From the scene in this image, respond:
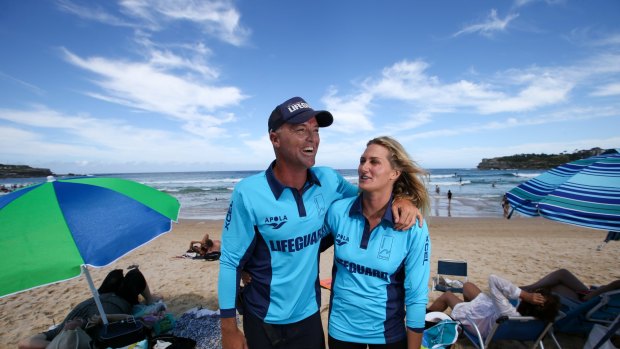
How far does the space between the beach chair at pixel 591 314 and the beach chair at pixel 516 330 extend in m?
0.57

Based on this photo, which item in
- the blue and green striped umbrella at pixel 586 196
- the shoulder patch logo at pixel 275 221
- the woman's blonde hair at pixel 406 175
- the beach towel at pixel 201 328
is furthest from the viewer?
the beach towel at pixel 201 328

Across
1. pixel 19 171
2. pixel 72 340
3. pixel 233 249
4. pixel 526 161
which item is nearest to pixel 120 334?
pixel 72 340

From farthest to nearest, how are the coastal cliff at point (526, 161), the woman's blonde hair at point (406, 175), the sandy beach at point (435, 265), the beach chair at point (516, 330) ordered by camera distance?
the coastal cliff at point (526, 161), the sandy beach at point (435, 265), the beach chair at point (516, 330), the woman's blonde hair at point (406, 175)

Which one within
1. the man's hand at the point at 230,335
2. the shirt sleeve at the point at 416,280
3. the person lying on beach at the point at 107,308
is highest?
the shirt sleeve at the point at 416,280

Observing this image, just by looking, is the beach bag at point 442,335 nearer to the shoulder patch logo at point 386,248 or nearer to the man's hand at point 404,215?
the shoulder patch logo at point 386,248

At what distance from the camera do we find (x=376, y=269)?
7.06 feet

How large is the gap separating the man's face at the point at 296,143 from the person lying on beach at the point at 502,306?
3815 mm

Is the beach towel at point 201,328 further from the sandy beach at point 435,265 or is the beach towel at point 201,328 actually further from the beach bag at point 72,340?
the beach bag at point 72,340

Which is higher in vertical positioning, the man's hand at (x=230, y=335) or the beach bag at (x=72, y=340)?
the man's hand at (x=230, y=335)

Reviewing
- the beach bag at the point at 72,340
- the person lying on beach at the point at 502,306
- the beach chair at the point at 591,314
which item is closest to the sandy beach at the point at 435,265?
the beach chair at the point at 591,314

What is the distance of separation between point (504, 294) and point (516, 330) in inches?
19.3

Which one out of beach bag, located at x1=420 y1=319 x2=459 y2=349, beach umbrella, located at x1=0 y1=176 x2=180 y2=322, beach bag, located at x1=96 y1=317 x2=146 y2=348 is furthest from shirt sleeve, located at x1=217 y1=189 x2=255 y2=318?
beach bag, located at x1=96 y1=317 x2=146 y2=348

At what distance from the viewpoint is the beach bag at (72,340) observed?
3.56 metres

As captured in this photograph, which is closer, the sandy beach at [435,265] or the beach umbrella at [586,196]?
the beach umbrella at [586,196]
